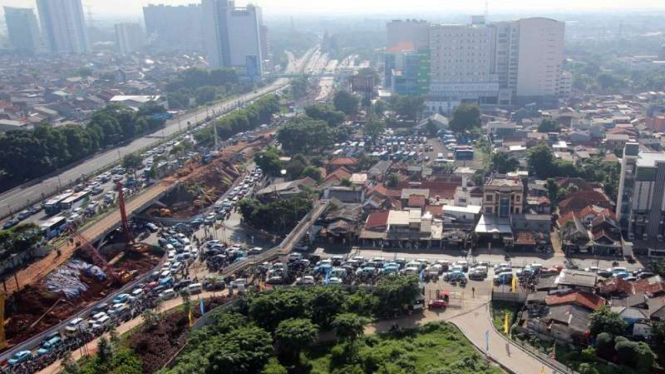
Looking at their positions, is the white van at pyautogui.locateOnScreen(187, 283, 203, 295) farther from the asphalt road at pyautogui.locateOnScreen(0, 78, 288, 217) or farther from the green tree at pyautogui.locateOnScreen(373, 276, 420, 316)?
the asphalt road at pyautogui.locateOnScreen(0, 78, 288, 217)

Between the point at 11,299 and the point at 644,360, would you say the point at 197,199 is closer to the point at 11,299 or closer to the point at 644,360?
the point at 11,299

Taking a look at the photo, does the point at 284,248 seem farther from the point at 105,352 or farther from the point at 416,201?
the point at 416,201

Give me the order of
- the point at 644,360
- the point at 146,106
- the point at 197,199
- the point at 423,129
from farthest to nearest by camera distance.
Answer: the point at 146,106 → the point at 423,129 → the point at 197,199 → the point at 644,360

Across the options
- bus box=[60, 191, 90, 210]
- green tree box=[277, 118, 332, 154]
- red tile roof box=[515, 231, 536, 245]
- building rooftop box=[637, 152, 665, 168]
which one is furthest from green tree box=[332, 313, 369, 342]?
green tree box=[277, 118, 332, 154]

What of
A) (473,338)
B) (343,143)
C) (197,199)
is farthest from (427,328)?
(343,143)

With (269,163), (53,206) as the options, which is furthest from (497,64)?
(53,206)

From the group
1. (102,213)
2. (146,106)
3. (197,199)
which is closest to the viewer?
(102,213)
